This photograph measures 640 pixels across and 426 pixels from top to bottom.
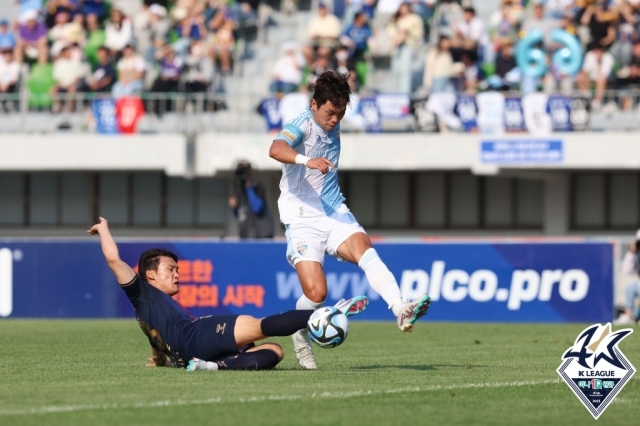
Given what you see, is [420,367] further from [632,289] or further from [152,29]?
[152,29]

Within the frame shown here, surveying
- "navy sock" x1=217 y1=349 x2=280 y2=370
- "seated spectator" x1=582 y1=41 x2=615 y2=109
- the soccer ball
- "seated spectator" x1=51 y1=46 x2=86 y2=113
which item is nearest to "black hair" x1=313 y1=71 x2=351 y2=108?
the soccer ball

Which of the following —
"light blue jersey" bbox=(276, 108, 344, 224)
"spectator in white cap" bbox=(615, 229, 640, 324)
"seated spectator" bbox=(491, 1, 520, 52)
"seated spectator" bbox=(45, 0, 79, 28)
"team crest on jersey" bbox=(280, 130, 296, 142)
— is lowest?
"spectator in white cap" bbox=(615, 229, 640, 324)

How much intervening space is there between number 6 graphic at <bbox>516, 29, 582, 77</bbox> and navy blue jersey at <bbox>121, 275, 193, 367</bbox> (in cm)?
1664

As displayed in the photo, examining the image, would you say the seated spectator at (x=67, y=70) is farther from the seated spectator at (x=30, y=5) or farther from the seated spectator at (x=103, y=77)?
the seated spectator at (x=30, y=5)

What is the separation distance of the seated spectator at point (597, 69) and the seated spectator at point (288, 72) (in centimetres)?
584

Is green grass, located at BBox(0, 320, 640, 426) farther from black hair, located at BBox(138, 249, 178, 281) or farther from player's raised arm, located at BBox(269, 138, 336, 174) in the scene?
player's raised arm, located at BBox(269, 138, 336, 174)

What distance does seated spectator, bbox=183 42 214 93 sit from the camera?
2642 centimetres

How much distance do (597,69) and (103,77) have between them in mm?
10162

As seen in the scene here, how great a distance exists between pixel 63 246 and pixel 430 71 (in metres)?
8.98

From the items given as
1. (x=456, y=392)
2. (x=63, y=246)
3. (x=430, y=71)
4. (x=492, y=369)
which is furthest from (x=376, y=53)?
(x=456, y=392)

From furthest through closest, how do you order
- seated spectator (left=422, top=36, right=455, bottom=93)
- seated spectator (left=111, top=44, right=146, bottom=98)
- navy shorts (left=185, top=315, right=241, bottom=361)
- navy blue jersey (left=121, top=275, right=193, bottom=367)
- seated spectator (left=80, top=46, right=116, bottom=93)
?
seated spectator (left=80, top=46, right=116, bottom=93) < seated spectator (left=111, top=44, right=146, bottom=98) < seated spectator (left=422, top=36, right=455, bottom=93) < navy blue jersey (left=121, top=275, right=193, bottom=367) < navy shorts (left=185, top=315, right=241, bottom=361)

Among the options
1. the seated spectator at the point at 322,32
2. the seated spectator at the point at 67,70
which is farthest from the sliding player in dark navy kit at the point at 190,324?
the seated spectator at the point at 67,70

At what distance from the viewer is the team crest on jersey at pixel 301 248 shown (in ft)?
32.8

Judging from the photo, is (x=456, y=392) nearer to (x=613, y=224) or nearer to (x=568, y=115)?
(x=568, y=115)
